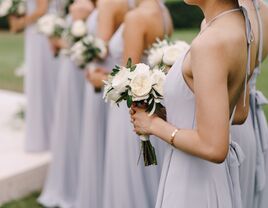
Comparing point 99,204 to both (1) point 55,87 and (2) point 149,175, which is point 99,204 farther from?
(1) point 55,87

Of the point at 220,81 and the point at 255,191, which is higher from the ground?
the point at 220,81

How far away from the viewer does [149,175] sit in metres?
4.17

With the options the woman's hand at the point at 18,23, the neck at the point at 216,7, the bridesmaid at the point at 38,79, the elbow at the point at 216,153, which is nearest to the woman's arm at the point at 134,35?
the neck at the point at 216,7

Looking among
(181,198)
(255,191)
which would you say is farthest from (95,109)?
(181,198)

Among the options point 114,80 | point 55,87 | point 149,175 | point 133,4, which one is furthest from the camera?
point 55,87

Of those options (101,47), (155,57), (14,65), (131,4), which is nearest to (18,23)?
(101,47)

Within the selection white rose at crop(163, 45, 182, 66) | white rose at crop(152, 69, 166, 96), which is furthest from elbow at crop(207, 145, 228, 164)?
white rose at crop(163, 45, 182, 66)

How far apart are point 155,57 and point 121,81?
1.07m

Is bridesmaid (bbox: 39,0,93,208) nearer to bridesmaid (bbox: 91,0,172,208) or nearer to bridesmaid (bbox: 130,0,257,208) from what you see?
bridesmaid (bbox: 91,0,172,208)

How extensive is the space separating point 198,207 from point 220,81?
0.70 meters

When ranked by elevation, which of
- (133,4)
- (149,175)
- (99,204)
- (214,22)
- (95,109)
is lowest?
(99,204)

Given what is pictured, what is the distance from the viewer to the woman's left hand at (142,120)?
110 inches

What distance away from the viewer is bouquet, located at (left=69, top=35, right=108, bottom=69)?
4.84 m

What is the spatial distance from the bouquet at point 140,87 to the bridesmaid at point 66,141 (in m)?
2.78
